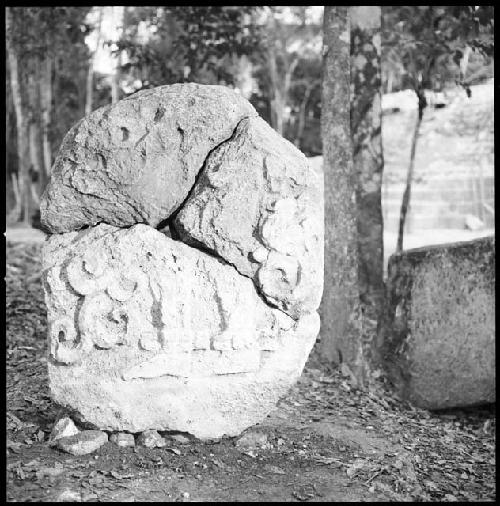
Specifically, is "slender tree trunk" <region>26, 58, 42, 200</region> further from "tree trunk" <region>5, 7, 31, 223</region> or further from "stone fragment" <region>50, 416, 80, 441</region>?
"stone fragment" <region>50, 416, 80, 441</region>

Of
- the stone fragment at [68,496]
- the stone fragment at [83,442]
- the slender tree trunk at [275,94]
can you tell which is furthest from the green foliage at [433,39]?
the slender tree trunk at [275,94]

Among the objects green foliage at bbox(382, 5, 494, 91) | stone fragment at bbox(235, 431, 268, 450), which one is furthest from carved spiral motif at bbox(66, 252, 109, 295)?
green foliage at bbox(382, 5, 494, 91)

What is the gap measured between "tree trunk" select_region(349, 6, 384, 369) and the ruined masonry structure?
3.28 m

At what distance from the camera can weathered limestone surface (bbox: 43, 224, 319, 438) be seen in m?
3.64

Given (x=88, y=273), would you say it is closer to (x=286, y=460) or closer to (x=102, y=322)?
(x=102, y=322)

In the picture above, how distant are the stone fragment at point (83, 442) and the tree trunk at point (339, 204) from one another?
7.96 feet

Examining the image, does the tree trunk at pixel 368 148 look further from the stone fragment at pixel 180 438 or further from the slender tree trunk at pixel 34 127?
the slender tree trunk at pixel 34 127

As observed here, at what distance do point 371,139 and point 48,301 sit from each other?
4.32 meters

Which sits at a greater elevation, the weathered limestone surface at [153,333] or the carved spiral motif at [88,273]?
the carved spiral motif at [88,273]

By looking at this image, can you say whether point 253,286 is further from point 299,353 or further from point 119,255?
point 119,255

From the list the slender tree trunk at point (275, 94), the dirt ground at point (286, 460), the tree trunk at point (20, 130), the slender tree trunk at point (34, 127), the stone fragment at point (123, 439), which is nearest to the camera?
the dirt ground at point (286, 460)

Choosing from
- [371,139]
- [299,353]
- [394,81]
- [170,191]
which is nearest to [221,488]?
[299,353]

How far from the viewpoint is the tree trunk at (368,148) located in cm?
674

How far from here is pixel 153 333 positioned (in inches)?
144
